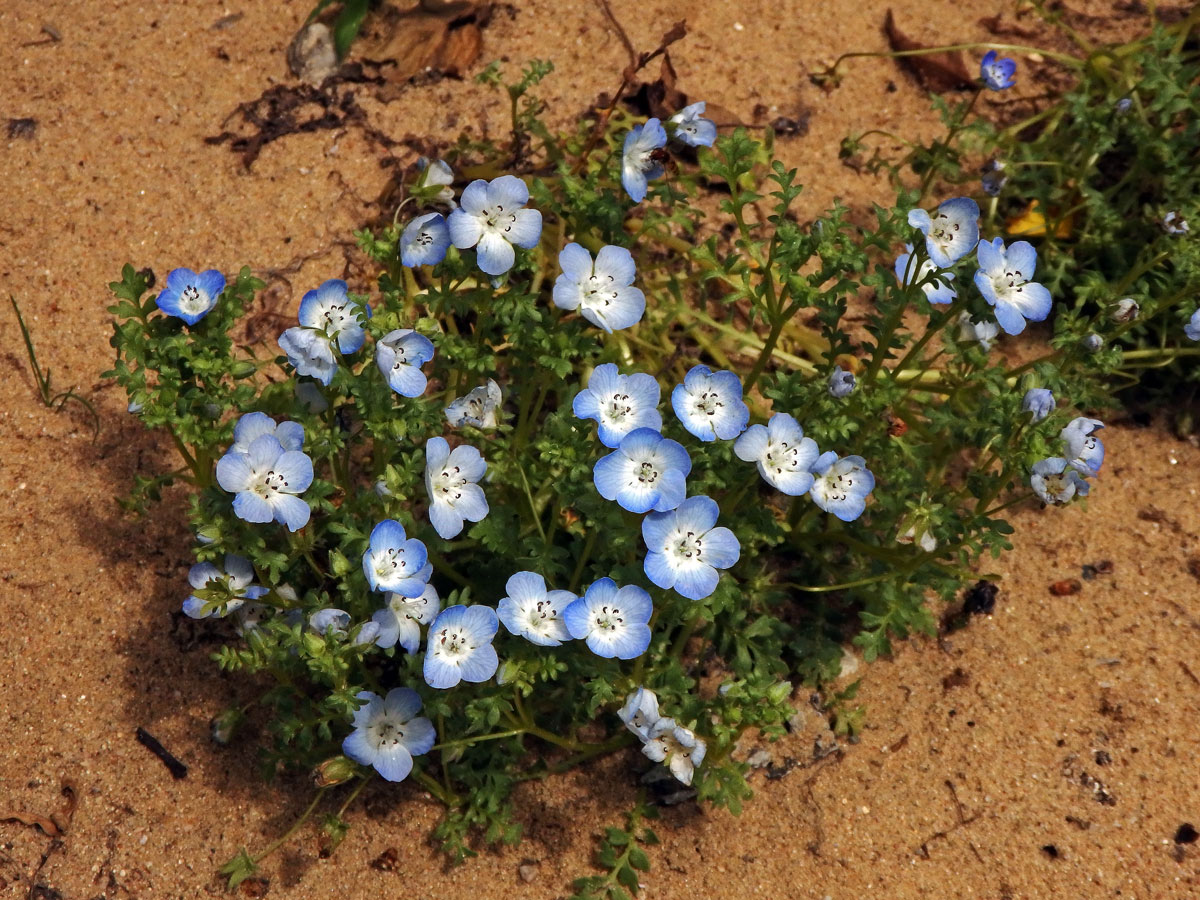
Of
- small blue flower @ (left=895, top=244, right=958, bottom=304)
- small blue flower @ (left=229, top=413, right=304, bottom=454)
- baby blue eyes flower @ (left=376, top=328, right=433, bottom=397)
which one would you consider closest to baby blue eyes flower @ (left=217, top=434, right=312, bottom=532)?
small blue flower @ (left=229, top=413, right=304, bottom=454)

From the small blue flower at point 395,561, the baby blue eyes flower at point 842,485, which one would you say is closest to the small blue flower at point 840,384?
the baby blue eyes flower at point 842,485

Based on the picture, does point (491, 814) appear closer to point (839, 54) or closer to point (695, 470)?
point (695, 470)

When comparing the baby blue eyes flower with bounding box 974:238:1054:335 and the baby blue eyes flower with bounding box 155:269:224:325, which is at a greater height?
the baby blue eyes flower with bounding box 155:269:224:325

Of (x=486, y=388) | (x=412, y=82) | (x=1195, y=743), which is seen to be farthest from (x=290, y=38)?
(x=1195, y=743)

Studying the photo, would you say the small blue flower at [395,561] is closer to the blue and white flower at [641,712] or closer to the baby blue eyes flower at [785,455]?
the blue and white flower at [641,712]

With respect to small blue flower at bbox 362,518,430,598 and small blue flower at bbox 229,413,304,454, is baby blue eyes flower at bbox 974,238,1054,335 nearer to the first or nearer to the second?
small blue flower at bbox 362,518,430,598

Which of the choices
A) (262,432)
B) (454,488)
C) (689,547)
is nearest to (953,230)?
(689,547)
